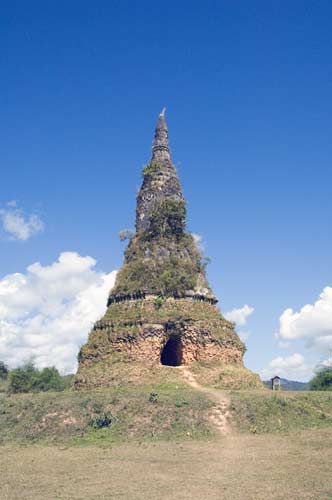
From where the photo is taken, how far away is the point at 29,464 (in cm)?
2091

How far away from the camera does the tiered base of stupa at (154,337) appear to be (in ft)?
109

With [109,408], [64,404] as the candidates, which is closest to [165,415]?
[109,408]

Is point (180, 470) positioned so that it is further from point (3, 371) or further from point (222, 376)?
point (3, 371)

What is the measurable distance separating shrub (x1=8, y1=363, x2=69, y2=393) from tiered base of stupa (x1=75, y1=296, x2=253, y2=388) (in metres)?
19.8

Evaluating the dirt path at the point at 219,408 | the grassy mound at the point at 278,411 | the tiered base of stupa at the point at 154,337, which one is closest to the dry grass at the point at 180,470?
the dirt path at the point at 219,408

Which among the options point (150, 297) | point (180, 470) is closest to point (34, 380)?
point (150, 297)

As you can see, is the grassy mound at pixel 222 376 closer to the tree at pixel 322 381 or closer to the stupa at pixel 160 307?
the stupa at pixel 160 307

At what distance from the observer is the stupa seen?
33.4m

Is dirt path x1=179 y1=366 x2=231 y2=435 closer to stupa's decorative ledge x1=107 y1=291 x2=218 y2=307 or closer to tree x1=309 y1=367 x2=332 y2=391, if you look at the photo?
stupa's decorative ledge x1=107 y1=291 x2=218 y2=307

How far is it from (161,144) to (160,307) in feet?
45.4

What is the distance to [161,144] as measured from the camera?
42094mm

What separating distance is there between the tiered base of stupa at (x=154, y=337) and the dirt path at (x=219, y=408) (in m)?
2.54

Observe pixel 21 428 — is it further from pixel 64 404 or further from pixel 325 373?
pixel 325 373

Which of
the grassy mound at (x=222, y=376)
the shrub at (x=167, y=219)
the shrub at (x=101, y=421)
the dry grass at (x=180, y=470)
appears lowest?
the dry grass at (x=180, y=470)
